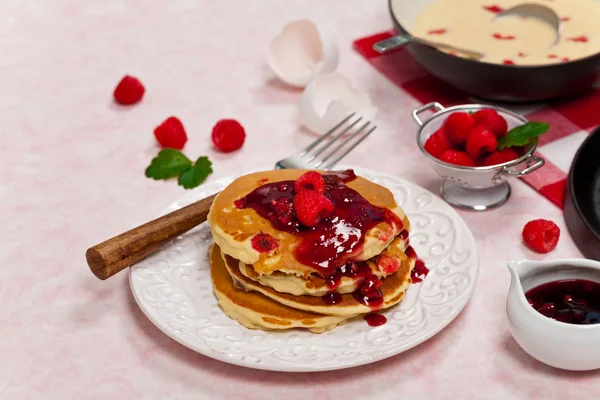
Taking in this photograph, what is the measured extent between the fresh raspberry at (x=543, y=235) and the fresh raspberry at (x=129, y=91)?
1.19 metres

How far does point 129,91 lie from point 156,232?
80cm

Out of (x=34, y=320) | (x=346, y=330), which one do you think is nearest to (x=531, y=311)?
(x=346, y=330)

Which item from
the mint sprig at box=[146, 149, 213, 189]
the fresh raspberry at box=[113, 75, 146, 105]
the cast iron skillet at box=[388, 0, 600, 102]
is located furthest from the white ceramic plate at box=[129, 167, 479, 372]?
the fresh raspberry at box=[113, 75, 146, 105]

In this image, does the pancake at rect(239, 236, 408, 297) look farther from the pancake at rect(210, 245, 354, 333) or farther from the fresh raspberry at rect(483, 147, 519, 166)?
the fresh raspberry at rect(483, 147, 519, 166)

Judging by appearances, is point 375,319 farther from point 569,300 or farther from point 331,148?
point 331,148

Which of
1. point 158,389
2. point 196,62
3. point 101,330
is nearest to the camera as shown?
point 158,389

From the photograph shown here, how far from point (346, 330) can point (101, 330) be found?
1.65ft

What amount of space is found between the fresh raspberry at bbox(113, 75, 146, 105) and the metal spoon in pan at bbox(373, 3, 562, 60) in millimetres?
696

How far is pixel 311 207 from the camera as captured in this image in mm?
1519

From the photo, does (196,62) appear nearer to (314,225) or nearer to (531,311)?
(314,225)

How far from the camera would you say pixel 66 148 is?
2225 millimetres

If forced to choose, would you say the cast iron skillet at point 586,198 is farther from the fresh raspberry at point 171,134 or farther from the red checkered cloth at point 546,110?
the fresh raspberry at point 171,134

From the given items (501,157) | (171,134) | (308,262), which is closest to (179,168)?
(171,134)

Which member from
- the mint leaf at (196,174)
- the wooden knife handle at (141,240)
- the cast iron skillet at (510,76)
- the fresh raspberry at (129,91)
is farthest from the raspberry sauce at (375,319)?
the fresh raspberry at (129,91)
